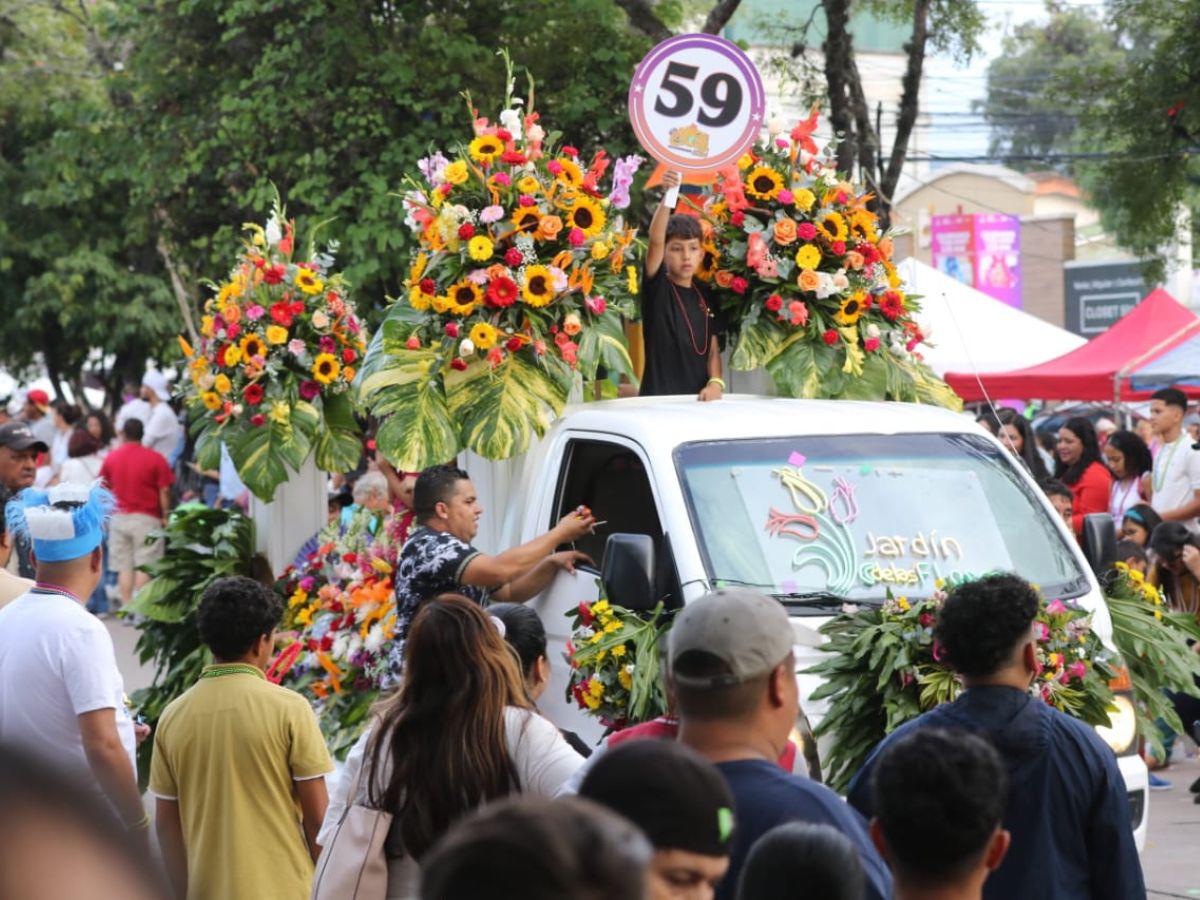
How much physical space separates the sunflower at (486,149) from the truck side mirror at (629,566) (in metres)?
2.21

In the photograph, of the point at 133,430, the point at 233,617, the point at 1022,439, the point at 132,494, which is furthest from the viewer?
the point at 133,430

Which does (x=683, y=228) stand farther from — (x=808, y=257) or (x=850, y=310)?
(x=850, y=310)

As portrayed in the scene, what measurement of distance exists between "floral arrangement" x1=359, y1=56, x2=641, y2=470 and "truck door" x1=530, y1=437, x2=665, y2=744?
311 millimetres

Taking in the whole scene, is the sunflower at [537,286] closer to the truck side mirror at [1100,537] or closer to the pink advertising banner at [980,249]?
the truck side mirror at [1100,537]

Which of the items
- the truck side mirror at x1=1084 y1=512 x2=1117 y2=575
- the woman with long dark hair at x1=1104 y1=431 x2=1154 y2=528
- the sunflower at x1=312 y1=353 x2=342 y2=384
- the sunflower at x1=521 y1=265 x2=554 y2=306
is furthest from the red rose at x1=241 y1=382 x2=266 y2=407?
the woman with long dark hair at x1=1104 y1=431 x2=1154 y2=528

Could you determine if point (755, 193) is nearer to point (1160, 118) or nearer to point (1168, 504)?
point (1168, 504)

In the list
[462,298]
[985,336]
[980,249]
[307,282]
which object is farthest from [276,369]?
[980,249]

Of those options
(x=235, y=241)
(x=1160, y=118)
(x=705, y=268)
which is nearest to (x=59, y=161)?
(x=235, y=241)

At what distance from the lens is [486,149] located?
728cm

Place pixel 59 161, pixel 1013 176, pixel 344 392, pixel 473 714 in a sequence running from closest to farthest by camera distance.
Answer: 1. pixel 473 714
2. pixel 344 392
3. pixel 59 161
4. pixel 1013 176

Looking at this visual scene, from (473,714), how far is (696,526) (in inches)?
87.8

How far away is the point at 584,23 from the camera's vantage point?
1520cm

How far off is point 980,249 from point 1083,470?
2510 cm

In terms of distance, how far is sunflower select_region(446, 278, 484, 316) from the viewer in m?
7.23
